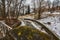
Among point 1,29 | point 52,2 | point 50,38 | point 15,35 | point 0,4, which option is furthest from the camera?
point 52,2

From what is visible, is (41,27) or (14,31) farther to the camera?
(41,27)

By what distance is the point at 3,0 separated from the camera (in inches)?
654

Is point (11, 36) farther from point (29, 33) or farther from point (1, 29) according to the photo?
point (1, 29)

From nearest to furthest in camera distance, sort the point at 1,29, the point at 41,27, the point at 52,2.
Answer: the point at 41,27 → the point at 1,29 → the point at 52,2

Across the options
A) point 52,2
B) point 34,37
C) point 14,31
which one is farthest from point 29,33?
point 52,2

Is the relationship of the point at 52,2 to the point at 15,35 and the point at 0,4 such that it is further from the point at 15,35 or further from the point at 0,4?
the point at 15,35

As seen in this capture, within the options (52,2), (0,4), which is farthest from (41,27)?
(52,2)

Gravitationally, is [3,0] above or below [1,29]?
above

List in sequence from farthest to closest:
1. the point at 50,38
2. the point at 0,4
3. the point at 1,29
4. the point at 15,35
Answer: the point at 0,4
the point at 1,29
the point at 15,35
the point at 50,38

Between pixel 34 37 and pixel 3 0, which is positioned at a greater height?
pixel 3 0

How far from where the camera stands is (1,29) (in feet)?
29.8

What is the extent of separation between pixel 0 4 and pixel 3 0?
0.53m

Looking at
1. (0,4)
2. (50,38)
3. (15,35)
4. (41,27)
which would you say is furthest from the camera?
(0,4)

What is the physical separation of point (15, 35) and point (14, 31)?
199mm
